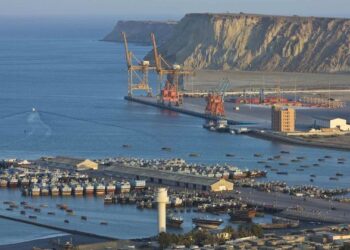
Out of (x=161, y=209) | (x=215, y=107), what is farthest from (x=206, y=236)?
(x=215, y=107)

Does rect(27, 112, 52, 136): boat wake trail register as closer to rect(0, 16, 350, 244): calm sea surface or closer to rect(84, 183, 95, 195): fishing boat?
rect(0, 16, 350, 244): calm sea surface

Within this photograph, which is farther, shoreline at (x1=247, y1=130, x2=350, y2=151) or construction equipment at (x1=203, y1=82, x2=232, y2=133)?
construction equipment at (x1=203, y1=82, x2=232, y2=133)

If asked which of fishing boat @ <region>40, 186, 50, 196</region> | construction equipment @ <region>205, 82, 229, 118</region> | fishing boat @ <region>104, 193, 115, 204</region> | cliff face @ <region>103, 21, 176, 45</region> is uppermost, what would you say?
cliff face @ <region>103, 21, 176, 45</region>

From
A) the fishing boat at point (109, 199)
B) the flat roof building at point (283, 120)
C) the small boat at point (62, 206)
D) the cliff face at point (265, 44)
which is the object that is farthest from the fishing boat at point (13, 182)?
the cliff face at point (265, 44)

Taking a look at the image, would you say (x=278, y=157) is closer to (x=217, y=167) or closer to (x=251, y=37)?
(x=217, y=167)

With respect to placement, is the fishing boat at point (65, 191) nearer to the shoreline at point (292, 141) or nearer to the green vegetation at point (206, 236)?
the green vegetation at point (206, 236)

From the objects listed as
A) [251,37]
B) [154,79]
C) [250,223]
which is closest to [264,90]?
[154,79]

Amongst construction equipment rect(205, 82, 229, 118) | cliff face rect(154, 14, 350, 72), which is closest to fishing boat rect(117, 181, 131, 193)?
construction equipment rect(205, 82, 229, 118)
